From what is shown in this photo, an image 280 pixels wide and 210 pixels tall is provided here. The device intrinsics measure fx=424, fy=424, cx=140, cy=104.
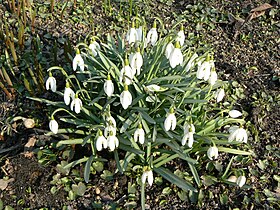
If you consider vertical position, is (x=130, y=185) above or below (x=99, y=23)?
below

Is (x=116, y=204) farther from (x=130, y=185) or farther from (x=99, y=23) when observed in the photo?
(x=99, y=23)

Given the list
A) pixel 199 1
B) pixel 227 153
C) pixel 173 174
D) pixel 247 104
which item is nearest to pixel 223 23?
pixel 199 1

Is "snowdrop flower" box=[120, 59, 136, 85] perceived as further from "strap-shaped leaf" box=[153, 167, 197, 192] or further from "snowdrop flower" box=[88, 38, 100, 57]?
"strap-shaped leaf" box=[153, 167, 197, 192]

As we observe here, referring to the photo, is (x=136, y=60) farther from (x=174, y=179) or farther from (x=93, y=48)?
(x=174, y=179)

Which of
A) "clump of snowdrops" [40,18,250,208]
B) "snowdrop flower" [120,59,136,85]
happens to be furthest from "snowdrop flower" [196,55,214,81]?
"snowdrop flower" [120,59,136,85]

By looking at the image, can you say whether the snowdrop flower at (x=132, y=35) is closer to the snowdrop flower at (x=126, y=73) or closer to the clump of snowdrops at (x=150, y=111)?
the clump of snowdrops at (x=150, y=111)

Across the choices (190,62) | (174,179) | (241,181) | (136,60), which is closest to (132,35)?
(136,60)
